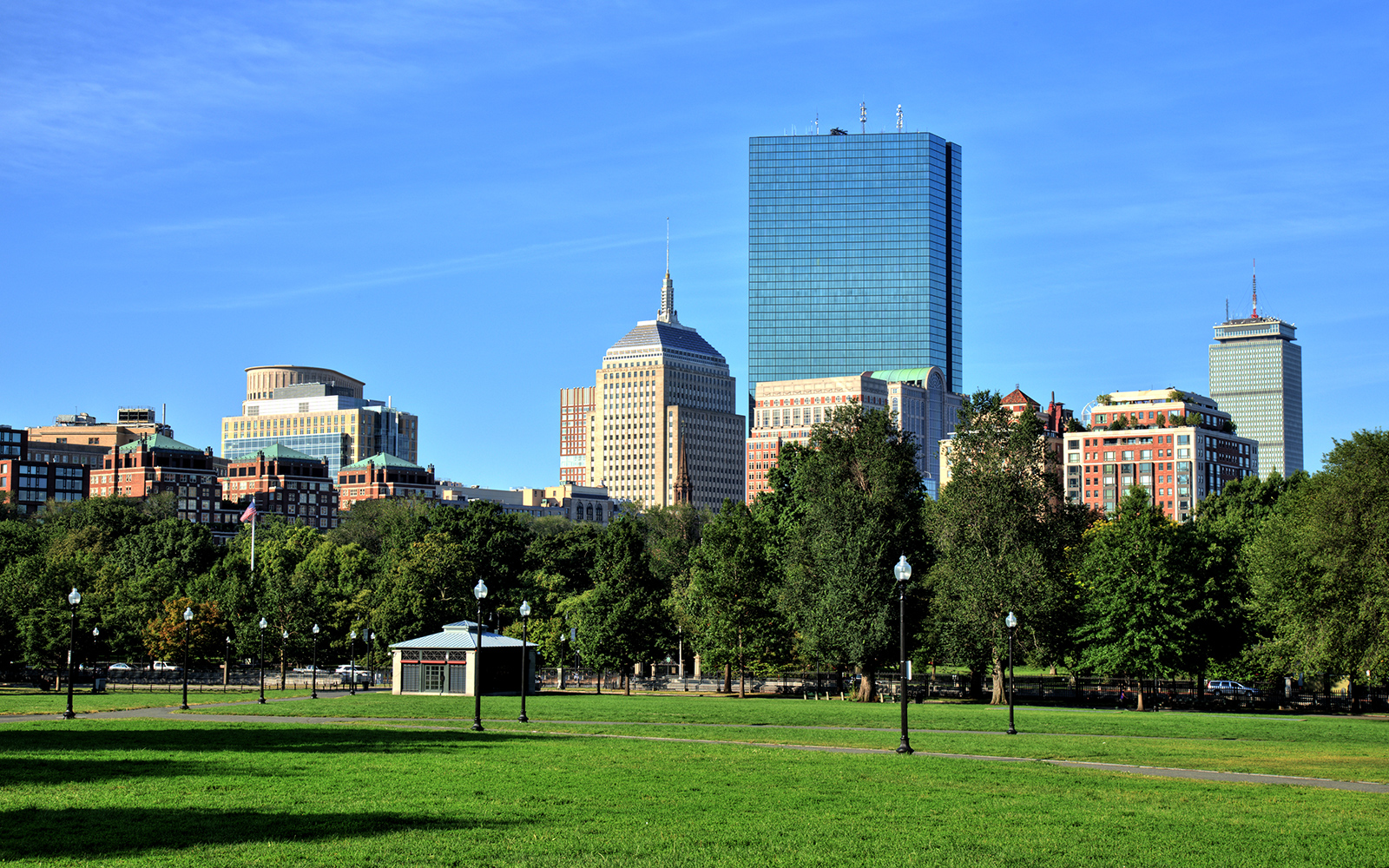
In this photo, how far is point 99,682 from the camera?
79.1 m

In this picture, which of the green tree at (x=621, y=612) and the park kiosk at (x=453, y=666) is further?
the green tree at (x=621, y=612)

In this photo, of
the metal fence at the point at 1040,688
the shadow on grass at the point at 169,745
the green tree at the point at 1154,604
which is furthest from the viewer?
the metal fence at the point at 1040,688

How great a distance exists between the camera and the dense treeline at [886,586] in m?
67.1

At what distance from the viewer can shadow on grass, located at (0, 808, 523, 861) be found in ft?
57.1

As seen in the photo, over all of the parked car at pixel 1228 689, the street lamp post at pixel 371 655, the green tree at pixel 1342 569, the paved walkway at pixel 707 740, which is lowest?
the parked car at pixel 1228 689

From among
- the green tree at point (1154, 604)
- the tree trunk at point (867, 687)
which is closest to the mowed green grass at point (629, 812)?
the tree trunk at point (867, 687)

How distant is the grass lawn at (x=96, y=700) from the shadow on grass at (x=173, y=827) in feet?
108

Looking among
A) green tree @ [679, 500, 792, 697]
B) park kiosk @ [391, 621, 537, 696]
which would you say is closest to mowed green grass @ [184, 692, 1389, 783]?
park kiosk @ [391, 621, 537, 696]

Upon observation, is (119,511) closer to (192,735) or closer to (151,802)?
(192,735)

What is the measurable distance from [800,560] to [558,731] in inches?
1521

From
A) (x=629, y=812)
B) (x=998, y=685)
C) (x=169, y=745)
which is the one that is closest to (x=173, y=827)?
(x=629, y=812)

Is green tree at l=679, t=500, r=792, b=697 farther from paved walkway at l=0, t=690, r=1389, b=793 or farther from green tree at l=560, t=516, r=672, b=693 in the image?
paved walkway at l=0, t=690, r=1389, b=793

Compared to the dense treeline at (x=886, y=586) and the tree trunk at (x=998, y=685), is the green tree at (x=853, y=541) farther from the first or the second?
the tree trunk at (x=998, y=685)

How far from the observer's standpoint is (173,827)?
19.0 metres
